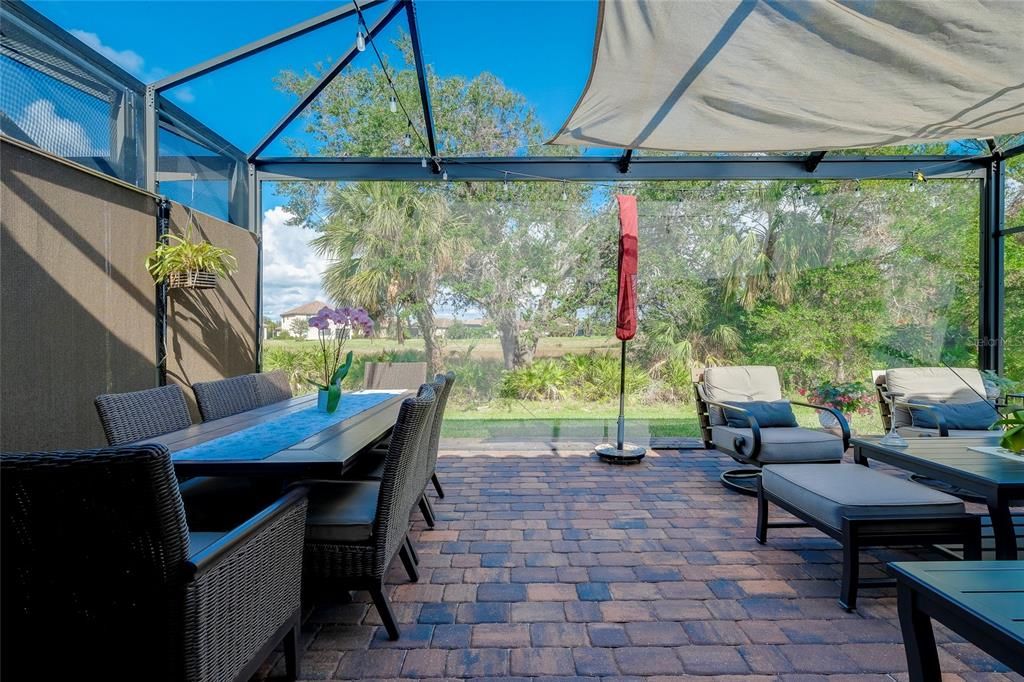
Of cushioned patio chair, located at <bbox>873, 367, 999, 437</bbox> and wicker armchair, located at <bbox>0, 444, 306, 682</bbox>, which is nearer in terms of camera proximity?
wicker armchair, located at <bbox>0, 444, 306, 682</bbox>

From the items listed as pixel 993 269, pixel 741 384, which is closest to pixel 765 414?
pixel 741 384

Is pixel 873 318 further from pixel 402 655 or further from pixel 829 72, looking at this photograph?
pixel 402 655

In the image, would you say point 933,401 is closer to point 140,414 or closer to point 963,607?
point 963,607

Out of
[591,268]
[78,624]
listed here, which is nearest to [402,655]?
[78,624]

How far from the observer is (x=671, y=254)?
5.67m

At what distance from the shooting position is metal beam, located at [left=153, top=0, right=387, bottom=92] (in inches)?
144

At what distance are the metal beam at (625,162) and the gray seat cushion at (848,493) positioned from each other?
320cm

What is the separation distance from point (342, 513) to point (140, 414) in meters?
1.16

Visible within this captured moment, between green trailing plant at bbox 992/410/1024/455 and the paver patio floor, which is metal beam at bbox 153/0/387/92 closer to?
the paver patio floor

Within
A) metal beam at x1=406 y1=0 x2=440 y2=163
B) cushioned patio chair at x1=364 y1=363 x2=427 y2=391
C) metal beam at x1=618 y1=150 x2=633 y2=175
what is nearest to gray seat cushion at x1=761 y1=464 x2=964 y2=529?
cushioned patio chair at x1=364 y1=363 x2=427 y2=391

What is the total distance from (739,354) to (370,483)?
4.62m

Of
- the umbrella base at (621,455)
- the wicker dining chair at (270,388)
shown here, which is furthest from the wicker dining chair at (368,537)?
the umbrella base at (621,455)

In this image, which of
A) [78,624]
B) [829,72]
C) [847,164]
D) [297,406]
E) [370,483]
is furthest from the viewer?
[847,164]

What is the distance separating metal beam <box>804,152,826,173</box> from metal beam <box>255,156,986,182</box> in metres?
0.04
